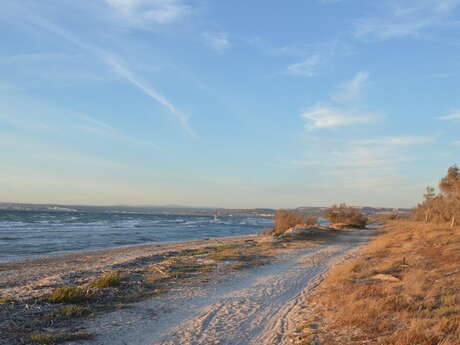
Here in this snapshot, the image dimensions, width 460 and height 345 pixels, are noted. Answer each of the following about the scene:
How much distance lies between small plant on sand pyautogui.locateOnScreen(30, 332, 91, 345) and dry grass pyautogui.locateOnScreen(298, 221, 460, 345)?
484 cm

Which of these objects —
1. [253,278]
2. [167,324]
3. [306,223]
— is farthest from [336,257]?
[306,223]

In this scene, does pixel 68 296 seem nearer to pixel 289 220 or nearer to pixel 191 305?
pixel 191 305

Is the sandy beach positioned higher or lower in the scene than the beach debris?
lower

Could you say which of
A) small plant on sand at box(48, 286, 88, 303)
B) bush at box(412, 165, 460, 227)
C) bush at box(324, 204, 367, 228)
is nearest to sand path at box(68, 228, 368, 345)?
small plant on sand at box(48, 286, 88, 303)

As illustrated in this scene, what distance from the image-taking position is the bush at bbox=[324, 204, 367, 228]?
51031mm

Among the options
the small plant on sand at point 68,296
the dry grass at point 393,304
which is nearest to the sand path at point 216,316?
the dry grass at point 393,304

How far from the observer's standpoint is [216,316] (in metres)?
8.70

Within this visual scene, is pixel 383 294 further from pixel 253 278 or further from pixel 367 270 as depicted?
pixel 253 278

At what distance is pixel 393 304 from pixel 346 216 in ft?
149

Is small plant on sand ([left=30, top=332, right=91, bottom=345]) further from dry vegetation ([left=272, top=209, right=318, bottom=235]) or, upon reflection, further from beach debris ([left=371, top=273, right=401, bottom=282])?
dry vegetation ([left=272, top=209, right=318, bottom=235])

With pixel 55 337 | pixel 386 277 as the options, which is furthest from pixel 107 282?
pixel 386 277

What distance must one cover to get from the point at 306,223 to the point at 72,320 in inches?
1433

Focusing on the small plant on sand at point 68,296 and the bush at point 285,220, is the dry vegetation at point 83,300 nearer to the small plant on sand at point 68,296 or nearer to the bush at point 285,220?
the small plant on sand at point 68,296

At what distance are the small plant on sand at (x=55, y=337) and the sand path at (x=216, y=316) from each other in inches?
9.0
